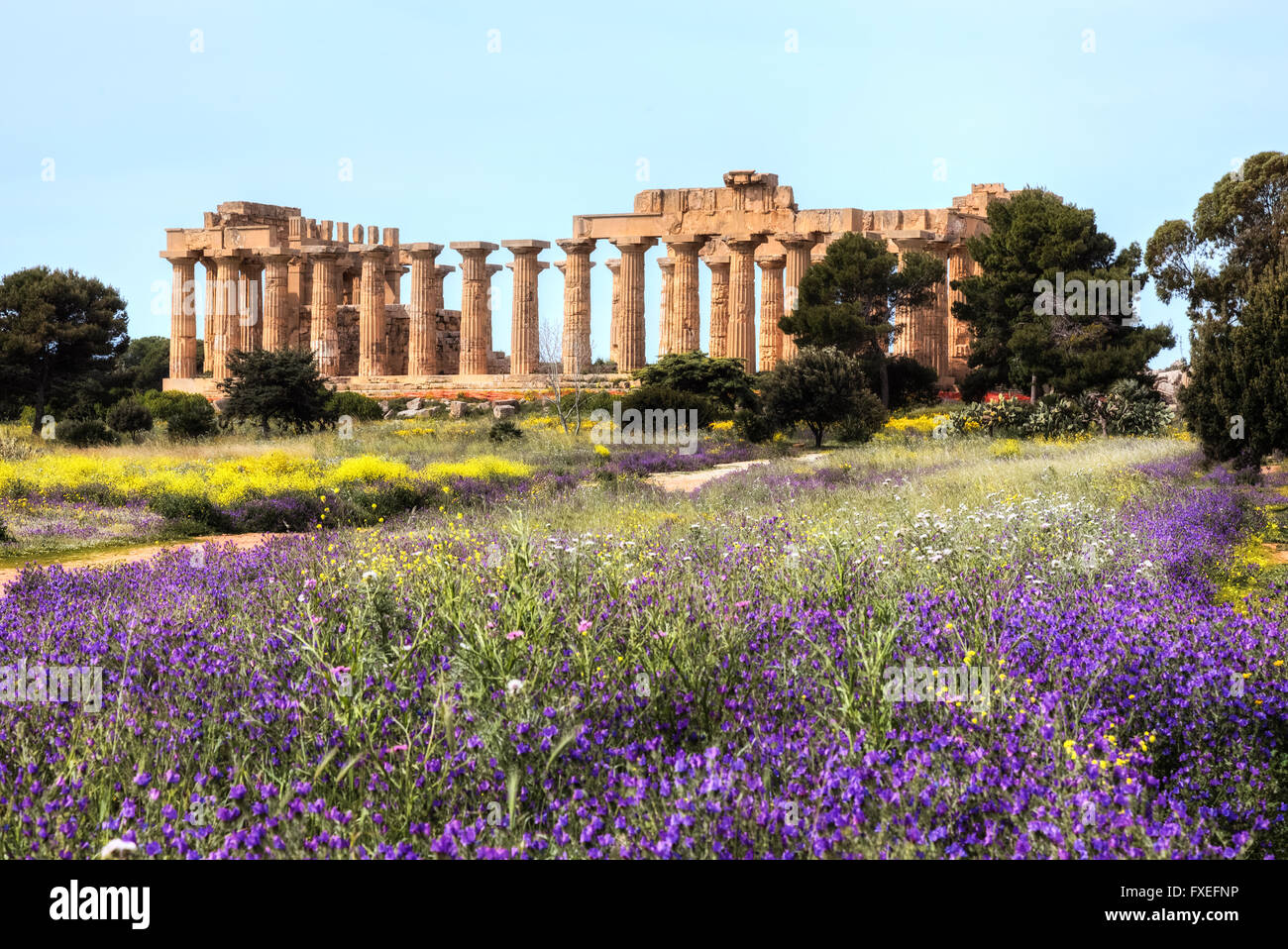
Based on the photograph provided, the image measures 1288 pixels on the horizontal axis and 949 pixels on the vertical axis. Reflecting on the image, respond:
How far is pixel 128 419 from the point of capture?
34.1m

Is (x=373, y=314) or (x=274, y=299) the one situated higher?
(x=274, y=299)

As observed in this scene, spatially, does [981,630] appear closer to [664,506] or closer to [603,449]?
[664,506]

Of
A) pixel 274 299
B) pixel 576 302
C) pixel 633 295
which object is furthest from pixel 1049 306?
pixel 274 299

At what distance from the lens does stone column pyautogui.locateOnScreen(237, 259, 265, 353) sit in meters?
54.6

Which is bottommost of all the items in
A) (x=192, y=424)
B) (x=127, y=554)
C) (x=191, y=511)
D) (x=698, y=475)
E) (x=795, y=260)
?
(x=127, y=554)

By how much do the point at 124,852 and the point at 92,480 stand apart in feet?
59.9

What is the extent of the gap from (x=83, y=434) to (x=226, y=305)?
24.4 metres

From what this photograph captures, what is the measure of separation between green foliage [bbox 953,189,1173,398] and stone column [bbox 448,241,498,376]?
19568mm

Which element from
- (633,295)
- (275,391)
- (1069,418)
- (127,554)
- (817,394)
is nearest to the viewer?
(127,554)

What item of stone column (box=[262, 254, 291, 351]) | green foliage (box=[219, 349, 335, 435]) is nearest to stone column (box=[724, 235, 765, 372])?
green foliage (box=[219, 349, 335, 435])

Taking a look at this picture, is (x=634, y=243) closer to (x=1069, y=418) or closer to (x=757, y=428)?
(x=757, y=428)

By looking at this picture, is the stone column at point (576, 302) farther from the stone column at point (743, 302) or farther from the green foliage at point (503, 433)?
the green foliage at point (503, 433)

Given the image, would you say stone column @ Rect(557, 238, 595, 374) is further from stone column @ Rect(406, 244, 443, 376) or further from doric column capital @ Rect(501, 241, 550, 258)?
stone column @ Rect(406, 244, 443, 376)
